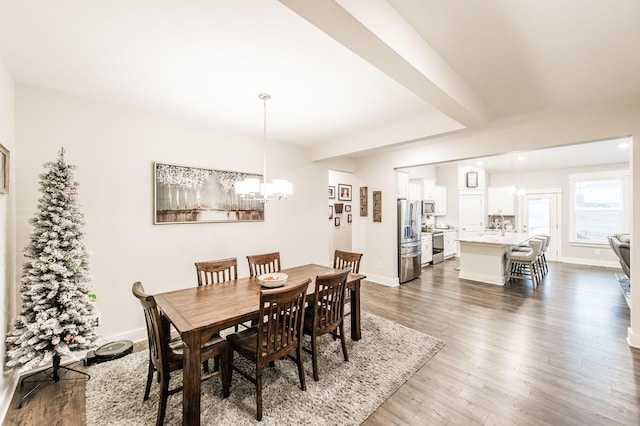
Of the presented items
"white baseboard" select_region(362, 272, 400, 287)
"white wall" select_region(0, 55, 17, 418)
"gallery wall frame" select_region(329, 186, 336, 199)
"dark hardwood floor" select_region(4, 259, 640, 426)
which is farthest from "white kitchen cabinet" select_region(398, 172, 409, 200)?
"white wall" select_region(0, 55, 17, 418)

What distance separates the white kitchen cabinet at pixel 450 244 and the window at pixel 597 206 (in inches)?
111

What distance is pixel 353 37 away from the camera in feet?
4.91

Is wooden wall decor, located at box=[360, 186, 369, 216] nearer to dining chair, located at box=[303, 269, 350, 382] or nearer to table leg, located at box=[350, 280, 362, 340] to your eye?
table leg, located at box=[350, 280, 362, 340]

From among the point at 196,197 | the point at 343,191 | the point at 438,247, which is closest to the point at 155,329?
the point at 196,197

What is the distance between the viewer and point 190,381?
176cm

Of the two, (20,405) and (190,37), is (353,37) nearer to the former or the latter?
(190,37)

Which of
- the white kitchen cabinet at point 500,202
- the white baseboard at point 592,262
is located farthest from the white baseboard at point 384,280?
the white baseboard at point 592,262

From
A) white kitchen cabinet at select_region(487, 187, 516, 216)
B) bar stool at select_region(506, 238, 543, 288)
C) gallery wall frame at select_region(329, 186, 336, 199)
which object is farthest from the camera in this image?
white kitchen cabinet at select_region(487, 187, 516, 216)

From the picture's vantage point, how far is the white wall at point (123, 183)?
101 inches

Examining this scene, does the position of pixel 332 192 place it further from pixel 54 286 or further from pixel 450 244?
pixel 54 286

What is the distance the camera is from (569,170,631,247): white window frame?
6.43 metres

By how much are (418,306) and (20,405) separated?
14.2ft

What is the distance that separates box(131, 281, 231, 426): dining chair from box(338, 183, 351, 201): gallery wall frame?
524 centimetres

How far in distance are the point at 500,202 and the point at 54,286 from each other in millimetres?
9628
